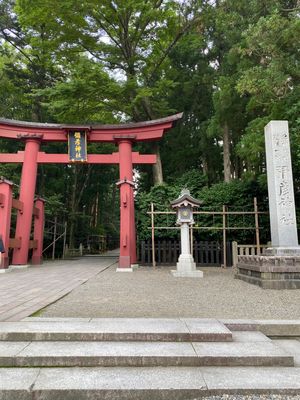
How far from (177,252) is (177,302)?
26.0ft

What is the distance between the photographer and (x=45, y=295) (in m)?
5.85

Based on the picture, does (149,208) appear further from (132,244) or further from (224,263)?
(224,263)

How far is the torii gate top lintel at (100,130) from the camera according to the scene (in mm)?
12617

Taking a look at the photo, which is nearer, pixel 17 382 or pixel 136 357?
pixel 17 382

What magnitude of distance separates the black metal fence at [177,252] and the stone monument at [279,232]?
379 centimetres

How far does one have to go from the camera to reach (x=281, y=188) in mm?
8258

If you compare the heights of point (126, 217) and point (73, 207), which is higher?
point (73, 207)

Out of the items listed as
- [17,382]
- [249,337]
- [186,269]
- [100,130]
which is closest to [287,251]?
[186,269]

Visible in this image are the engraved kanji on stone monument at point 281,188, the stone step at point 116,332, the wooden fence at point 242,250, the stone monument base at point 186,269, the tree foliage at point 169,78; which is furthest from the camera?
the wooden fence at point 242,250

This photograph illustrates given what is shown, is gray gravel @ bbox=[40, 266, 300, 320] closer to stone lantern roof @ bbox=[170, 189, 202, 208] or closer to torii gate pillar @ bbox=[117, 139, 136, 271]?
stone lantern roof @ bbox=[170, 189, 202, 208]

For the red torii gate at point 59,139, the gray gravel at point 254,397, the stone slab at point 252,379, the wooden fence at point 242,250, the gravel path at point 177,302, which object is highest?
the red torii gate at point 59,139

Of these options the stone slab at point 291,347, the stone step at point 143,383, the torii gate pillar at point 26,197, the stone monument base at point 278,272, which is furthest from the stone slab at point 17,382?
the torii gate pillar at point 26,197

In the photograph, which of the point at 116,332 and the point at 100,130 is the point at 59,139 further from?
the point at 116,332

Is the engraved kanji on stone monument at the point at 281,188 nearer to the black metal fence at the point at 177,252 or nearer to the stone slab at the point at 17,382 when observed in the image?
the black metal fence at the point at 177,252
